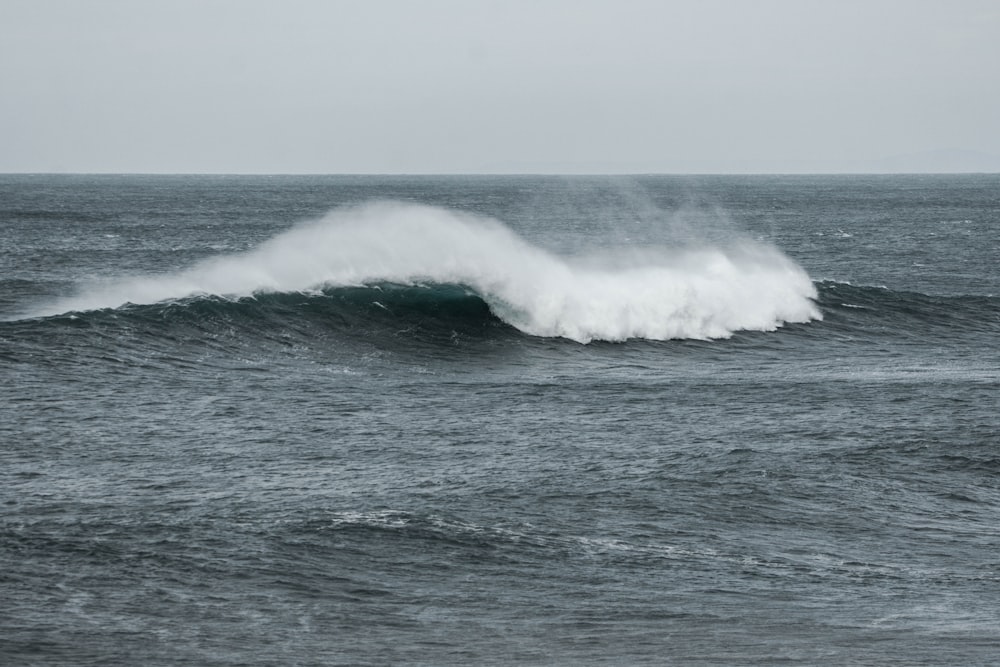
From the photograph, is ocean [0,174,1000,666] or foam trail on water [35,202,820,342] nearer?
ocean [0,174,1000,666]

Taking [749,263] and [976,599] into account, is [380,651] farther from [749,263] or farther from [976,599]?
[749,263]

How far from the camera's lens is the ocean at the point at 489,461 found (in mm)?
15438

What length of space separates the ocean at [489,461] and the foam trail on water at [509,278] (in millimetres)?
152

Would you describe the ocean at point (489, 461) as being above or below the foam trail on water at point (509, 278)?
below

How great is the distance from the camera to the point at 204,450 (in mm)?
23156

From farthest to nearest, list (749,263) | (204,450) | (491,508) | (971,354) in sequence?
(749,263)
(971,354)
(204,450)
(491,508)

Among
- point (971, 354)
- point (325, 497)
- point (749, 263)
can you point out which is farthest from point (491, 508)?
point (749, 263)

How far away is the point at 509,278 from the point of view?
A: 4234 cm

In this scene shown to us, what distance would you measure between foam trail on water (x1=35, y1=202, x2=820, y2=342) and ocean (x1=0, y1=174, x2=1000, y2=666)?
152 mm

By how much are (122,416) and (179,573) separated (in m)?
9.72

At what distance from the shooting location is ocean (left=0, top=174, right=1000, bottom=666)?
50.6 feet

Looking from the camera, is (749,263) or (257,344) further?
(749,263)

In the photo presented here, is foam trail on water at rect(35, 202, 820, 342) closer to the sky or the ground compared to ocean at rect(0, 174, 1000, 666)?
closer to the sky

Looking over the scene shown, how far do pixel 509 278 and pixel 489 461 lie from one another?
19840mm
